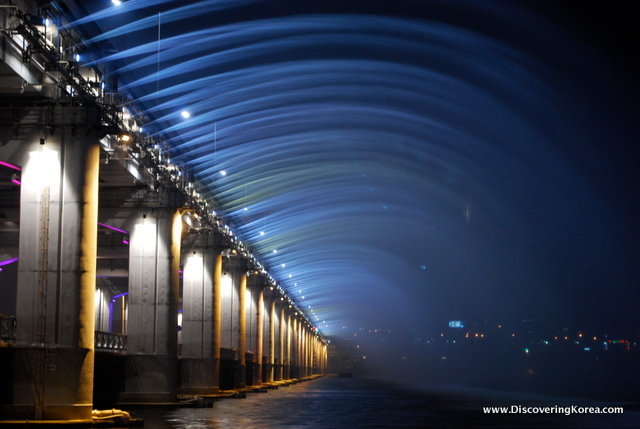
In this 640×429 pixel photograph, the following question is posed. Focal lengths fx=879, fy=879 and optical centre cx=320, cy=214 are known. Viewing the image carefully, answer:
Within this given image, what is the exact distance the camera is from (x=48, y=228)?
92.2 feet

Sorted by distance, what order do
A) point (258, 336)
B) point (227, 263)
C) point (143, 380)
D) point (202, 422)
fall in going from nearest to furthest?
1. point (202, 422)
2. point (143, 380)
3. point (227, 263)
4. point (258, 336)

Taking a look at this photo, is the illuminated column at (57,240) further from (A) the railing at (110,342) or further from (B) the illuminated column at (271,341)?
(B) the illuminated column at (271,341)

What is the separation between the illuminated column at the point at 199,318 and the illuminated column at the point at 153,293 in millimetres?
9333

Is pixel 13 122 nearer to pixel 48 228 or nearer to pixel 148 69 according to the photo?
pixel 48 228

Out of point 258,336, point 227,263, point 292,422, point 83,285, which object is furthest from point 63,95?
point 258,336

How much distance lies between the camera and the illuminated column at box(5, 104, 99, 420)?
2769 cm

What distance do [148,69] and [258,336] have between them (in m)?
46.3

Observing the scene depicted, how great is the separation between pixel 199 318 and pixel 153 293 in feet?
34.5

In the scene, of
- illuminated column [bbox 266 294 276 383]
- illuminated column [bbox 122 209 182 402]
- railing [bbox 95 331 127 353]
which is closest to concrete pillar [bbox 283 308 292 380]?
illuminated column [bbox 266 294 276 383]

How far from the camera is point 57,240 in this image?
28156 mm

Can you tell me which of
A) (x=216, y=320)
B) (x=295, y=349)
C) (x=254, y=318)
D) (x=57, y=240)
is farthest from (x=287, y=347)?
(x=57, y=240)

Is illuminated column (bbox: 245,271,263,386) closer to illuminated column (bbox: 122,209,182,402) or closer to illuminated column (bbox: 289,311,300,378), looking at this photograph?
illuminated column (bbox: 122,209,182,402)

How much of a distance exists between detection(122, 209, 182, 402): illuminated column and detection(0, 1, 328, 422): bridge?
0.16 ft

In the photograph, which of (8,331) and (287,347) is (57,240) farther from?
(287,347)
